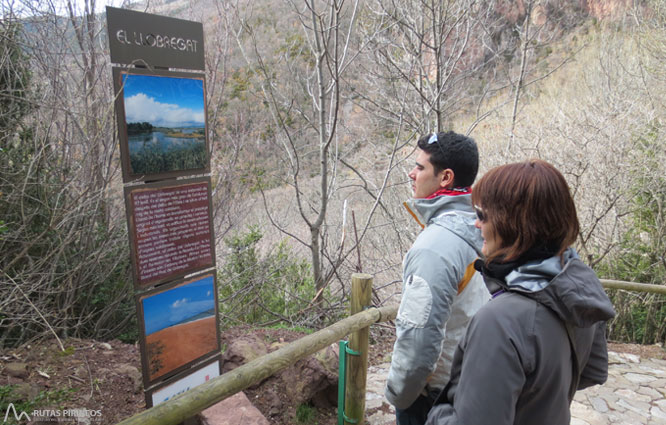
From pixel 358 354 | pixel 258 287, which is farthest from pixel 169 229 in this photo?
pixel 258 287

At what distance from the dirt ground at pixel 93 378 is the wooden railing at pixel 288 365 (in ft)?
2.34

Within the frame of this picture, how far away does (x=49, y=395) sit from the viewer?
2900 millimetres

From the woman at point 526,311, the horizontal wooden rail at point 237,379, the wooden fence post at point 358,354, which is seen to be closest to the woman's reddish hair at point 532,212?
the woman at point 526,311

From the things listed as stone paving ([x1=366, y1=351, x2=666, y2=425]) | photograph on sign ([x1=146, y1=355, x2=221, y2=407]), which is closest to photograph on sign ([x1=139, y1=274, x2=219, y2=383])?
photograph on sign ([x1=146, y1=355, x2=221, y2=407])

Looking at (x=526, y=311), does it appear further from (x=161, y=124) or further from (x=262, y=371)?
(x=161, y=124)

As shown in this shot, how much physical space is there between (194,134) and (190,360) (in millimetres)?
1325

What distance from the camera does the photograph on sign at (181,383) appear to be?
233cm

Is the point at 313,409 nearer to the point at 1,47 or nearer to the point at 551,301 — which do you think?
the point at 551,301

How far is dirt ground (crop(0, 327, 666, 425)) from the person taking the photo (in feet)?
9.70

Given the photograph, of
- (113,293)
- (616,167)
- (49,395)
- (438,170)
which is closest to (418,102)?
(616,167)

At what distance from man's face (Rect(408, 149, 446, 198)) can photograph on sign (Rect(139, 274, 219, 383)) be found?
4.84ft

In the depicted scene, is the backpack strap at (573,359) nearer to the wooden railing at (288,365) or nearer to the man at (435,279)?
the man at (435,279)

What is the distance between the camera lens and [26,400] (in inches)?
112

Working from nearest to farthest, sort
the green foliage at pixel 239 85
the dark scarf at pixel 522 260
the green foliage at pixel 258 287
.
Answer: the dark scarf at pixel 522 260 < the green foliage at pixel 258 287 < the green foliage at pixel 239 85
